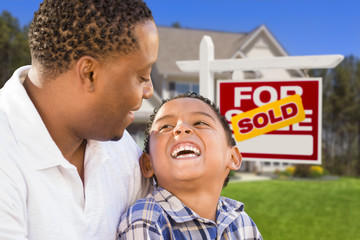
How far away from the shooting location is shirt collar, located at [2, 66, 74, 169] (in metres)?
1.74

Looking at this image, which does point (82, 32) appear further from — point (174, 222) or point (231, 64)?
point (231, 64)

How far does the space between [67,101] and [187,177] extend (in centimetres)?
71

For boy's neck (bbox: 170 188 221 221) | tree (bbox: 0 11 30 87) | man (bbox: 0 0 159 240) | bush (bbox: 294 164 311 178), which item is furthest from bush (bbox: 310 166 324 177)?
man (bbox: 0 0 159 240)

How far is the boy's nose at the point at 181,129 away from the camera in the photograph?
223 centimetres

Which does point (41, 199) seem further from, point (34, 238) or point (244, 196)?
point (244, 196)

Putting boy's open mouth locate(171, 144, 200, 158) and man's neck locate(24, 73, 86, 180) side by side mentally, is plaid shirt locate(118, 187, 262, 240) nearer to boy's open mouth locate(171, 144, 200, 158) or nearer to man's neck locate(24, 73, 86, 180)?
boy's open mouth locate(171, 144, 200, 158)

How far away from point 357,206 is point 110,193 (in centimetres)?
1242

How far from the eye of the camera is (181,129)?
7.34ft

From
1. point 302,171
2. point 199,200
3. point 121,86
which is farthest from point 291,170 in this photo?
point 121,86

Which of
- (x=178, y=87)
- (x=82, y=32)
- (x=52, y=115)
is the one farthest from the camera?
(x=178, y=87)

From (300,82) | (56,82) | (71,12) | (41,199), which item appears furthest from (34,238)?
(300,82)

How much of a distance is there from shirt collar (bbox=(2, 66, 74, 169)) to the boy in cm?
47

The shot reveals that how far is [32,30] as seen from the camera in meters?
1.86

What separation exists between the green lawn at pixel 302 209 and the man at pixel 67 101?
25.4ft
